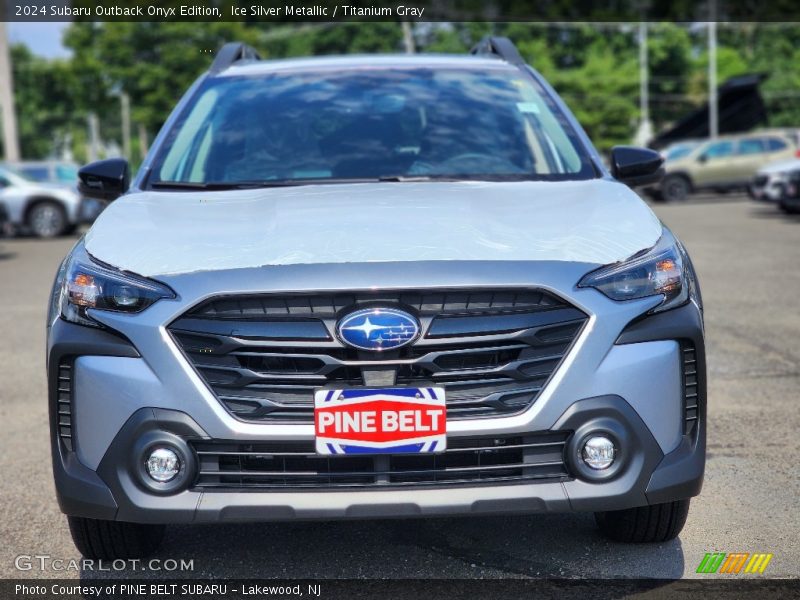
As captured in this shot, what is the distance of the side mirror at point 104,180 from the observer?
449 centimetres

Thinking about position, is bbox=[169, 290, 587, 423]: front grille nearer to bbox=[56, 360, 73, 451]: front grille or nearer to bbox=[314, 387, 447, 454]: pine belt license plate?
bbox=[314, 387, 447, 454]: pine belt license plate

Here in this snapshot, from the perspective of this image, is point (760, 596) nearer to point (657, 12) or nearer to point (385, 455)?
point (385, 455)

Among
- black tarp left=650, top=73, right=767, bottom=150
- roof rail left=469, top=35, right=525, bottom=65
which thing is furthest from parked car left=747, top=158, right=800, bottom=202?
black tarp left=650, top=73, right=767, bottom=150

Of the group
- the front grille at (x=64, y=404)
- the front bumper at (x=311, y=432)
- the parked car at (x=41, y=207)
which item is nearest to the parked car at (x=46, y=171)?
the parked car at (x=41, y=207)

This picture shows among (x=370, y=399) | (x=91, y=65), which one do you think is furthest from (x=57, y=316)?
(x=91, y=65)

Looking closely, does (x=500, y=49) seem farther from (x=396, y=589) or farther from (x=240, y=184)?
(x=396, y=589)

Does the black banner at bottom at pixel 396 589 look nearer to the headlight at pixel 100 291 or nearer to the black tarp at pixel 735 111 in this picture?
the headlight at pixel 100 291

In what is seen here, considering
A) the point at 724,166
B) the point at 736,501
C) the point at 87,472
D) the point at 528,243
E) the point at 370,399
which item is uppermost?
the point at 528,243

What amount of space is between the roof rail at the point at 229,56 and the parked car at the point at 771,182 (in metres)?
17.1

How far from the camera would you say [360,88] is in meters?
4.86

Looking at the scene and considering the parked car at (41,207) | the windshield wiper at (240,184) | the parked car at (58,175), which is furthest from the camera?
the parked car at (58,175)

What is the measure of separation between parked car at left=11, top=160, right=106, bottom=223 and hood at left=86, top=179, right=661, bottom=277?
61.9 ft

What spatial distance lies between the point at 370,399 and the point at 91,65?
47.3 metres

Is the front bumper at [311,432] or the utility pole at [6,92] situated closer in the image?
the front bumper at [311,432]
